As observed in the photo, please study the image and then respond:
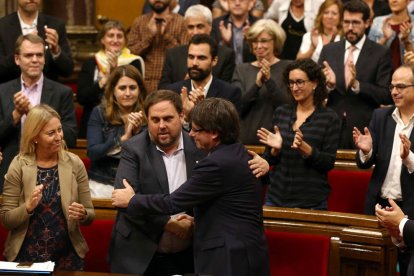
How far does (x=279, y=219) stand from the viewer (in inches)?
175

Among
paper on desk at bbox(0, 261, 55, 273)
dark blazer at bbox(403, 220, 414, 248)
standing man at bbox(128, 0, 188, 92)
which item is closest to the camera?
paper on desk at bbox(0, 261, 55, 273)

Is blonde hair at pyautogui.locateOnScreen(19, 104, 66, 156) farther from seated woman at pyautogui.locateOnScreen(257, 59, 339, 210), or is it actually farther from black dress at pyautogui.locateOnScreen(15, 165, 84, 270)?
seated woman at pyautogui.locateOnScreen(257, 59, 339, 210)

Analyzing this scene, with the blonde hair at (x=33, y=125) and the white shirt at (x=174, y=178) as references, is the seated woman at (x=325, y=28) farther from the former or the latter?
the blonde hair at (x=33, y=125)

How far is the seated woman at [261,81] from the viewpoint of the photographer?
5828 millimetres

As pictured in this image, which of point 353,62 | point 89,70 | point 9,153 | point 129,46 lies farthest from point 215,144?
point 129,46

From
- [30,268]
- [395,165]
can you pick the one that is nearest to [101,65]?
[395,165]

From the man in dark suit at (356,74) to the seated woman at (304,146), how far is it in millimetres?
904

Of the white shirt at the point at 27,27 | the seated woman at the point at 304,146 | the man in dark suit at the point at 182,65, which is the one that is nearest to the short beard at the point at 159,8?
the man in dark suit at the point at 182,65

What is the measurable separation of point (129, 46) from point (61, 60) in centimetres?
98

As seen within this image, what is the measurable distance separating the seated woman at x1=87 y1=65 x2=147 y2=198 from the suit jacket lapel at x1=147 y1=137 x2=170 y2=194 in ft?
3.29

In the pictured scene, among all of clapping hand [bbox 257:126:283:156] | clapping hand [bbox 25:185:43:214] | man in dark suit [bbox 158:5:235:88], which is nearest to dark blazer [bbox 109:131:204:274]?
clapping hand [bbox 25:185:43:214]

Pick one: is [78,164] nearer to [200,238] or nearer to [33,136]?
[33,136]

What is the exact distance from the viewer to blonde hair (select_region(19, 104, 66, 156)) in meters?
4.24

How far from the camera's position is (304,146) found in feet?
15.3
